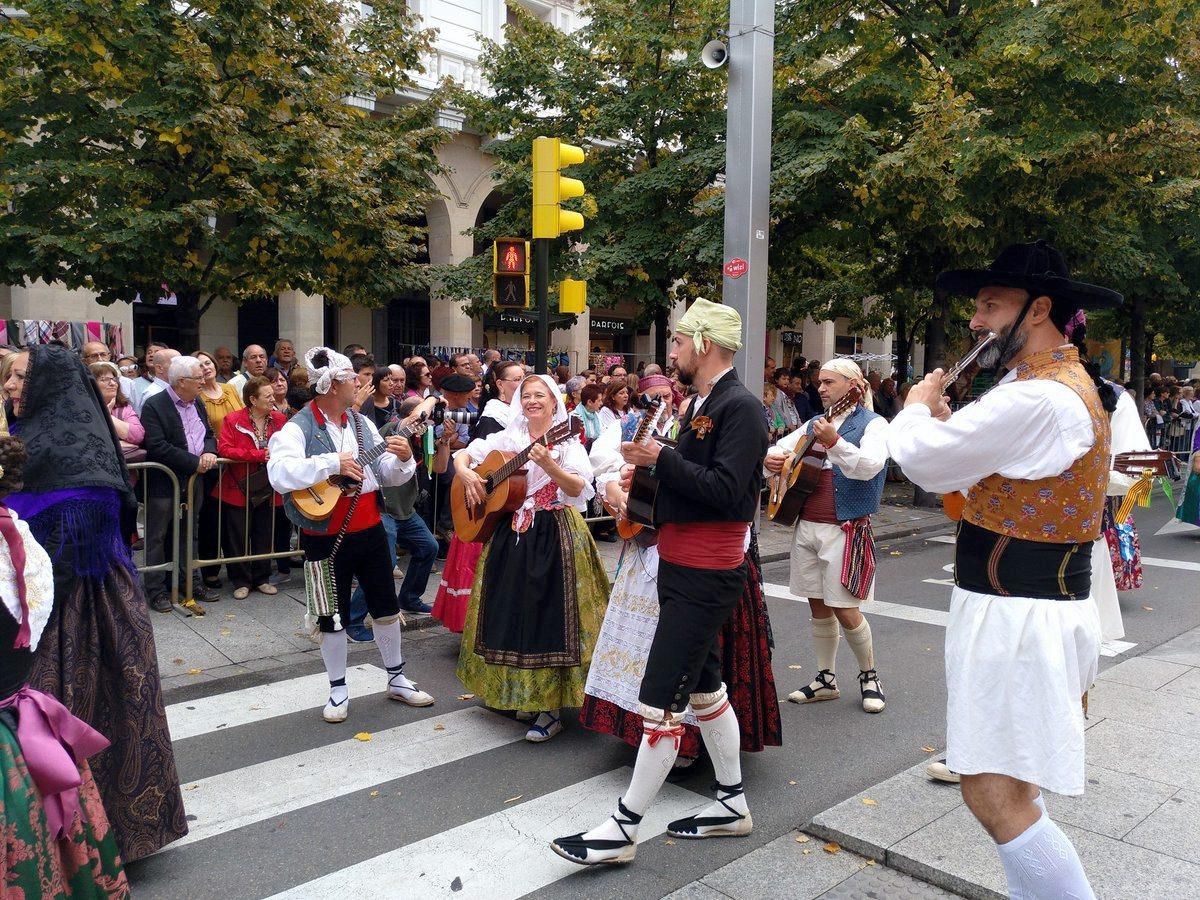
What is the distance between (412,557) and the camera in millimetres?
7574

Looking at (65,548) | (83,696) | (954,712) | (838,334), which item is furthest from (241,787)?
(838,334)

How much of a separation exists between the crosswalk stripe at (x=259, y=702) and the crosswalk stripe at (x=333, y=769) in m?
0.67

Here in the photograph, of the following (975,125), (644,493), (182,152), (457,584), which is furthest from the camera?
(182,152)

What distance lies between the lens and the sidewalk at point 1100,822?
137 inches

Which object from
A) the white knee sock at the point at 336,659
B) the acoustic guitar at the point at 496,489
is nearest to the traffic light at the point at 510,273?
the acoustic guitar at the point at 496,489

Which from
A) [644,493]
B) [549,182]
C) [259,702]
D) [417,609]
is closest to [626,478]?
[644,493]

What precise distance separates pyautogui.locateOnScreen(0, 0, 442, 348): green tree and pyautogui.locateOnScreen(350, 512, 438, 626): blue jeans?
6.01 m

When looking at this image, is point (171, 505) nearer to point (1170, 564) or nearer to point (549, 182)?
point (549, 182)

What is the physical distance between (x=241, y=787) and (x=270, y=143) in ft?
31.9

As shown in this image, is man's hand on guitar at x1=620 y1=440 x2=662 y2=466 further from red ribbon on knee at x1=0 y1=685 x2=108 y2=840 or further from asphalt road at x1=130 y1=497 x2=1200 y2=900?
red ribbon on knee at x1=0 y1=685 x2=108 y2=840

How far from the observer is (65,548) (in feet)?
11.6

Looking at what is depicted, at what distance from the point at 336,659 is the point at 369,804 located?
1.26 metres

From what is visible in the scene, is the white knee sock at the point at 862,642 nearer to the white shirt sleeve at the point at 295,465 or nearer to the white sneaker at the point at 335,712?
the white sneaker at the point at 335,712

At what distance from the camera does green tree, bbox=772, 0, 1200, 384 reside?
36.5ft
